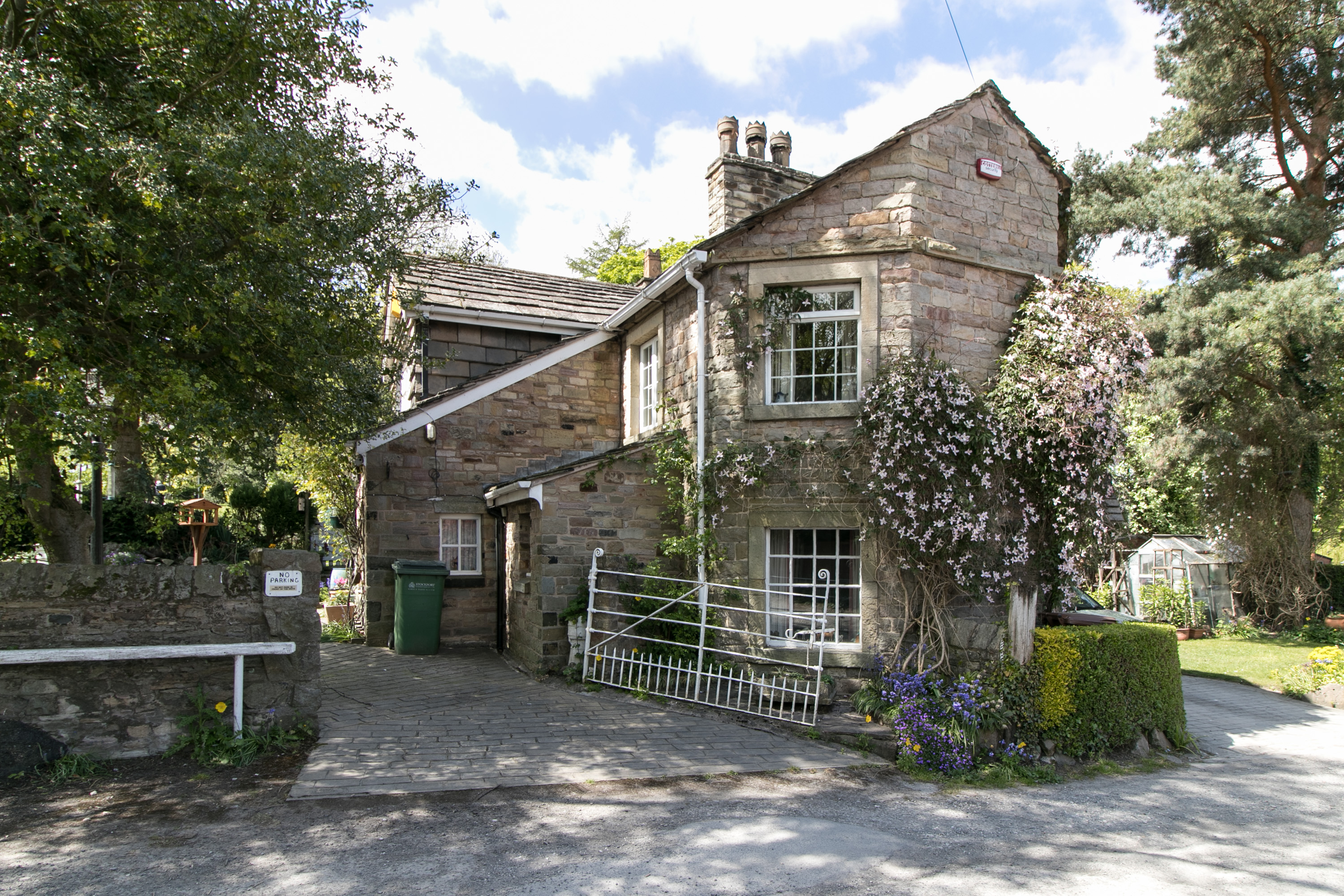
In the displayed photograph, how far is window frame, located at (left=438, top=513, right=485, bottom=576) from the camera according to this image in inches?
506

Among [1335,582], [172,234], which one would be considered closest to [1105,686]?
[172,234]

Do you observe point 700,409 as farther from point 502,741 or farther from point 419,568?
point 419,568

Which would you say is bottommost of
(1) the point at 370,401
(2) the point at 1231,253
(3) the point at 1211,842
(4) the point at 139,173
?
(3) the point at 1211,842

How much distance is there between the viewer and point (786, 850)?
17.3 ft

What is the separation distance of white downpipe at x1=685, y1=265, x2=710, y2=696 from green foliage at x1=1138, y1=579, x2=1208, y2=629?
15153 mm

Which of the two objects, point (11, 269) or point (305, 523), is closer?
point (11, 269)

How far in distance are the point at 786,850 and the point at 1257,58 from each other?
793 inches

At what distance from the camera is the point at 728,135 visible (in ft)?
38.1

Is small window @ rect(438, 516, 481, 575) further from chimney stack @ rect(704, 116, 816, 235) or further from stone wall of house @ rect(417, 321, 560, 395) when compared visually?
chimney stack @ rect(704, 116, 816, 235)

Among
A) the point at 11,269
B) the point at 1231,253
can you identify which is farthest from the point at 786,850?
the point at 1231,253

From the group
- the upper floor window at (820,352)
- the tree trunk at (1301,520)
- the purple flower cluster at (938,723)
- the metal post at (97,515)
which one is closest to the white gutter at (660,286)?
Answer: the upper floor window at (820,352)

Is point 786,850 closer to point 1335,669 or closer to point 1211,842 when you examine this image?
point 1211,842

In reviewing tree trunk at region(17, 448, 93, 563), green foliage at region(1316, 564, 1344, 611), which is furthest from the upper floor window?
green foliage at region(1316, 564, 1344, 611)

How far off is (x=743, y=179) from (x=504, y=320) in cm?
497
